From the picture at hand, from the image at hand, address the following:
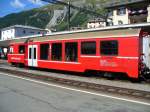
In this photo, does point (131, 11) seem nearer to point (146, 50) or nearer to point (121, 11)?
point (121, 11)

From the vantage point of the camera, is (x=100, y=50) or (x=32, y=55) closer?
(x=100, y=50)

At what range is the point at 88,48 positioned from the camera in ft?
64.2

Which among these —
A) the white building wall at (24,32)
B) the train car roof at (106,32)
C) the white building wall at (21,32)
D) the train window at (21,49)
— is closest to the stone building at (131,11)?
the train window at (21,49)

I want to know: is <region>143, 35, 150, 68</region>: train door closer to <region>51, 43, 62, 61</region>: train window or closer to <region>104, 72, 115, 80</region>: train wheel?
<region>104, 72, 115, 80</region>: train wheel

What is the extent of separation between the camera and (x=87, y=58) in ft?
64.1

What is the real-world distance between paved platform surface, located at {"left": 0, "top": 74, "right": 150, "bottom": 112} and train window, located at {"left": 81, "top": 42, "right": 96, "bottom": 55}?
21.1 feet

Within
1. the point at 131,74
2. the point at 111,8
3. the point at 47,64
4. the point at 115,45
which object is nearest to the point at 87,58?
the point at 115,45

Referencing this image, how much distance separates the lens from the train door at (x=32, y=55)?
86.4 ft

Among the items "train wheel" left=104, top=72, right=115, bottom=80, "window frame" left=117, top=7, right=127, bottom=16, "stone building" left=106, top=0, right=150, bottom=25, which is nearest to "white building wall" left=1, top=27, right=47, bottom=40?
"stone building" left=106, top=0, right=150, bottom=25

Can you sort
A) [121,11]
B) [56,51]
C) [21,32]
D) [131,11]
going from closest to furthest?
1. [56,51]
2. [131,11]
3. [121,11]
4. [21,32]

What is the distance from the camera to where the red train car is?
645 inches

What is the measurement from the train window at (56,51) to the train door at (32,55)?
129 inches

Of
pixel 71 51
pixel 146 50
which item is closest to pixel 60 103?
pixel 146 50

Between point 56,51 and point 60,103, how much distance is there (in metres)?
12.8
